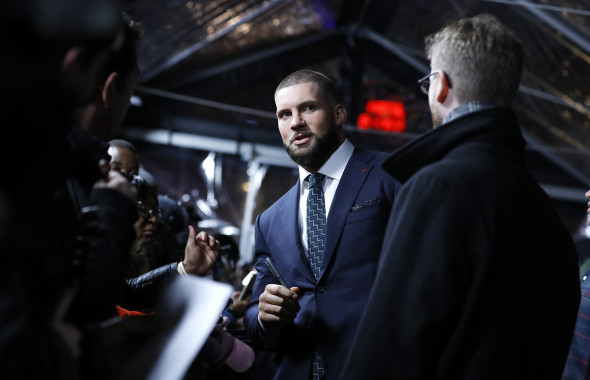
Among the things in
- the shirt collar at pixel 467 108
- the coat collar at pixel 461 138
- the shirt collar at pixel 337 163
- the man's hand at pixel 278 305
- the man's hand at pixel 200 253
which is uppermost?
the shirt collar at pixel 467 108

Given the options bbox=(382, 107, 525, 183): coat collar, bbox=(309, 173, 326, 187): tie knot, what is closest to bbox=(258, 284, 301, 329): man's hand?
bbox=(309, 173, 326, 187): tie knot

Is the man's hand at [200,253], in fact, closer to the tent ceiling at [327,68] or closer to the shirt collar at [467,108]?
the shirt collar at [467,108]

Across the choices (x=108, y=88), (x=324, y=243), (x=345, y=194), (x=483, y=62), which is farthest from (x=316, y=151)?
(x=108, y=88)

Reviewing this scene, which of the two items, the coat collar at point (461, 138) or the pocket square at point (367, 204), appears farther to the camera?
the pocket square at point (367, 204)

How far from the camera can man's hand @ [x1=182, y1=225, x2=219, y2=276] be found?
69.1 inches

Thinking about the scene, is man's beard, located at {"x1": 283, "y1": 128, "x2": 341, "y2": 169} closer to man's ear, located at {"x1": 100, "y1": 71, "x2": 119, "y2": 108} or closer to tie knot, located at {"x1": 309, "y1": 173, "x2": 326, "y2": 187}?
tie knot, located at {"x1": 309, "y1": 173, "x2": 326, "y2": 187}

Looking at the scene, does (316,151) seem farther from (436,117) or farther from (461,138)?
(461,138)

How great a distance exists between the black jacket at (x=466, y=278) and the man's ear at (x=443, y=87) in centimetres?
11

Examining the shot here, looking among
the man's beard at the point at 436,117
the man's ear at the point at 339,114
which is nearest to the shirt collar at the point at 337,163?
the man's ear at the point at 339,114

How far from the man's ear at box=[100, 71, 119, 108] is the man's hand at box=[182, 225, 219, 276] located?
0.72 m

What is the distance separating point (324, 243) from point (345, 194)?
0.19m

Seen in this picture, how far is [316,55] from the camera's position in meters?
7.68

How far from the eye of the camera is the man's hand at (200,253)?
Result: 1.75 meters

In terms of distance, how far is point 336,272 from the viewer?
→ 5.64 ft
